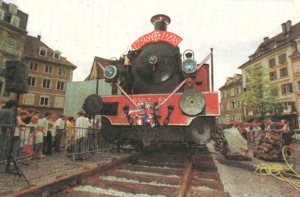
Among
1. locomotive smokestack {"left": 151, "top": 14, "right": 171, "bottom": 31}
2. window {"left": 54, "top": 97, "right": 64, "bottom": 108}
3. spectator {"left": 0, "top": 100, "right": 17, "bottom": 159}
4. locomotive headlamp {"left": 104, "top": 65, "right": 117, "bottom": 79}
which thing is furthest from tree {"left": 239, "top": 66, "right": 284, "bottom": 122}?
window {"left": 54, "top": 97, "right": 64, "bottom": 108}

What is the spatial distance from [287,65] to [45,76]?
34686 mm

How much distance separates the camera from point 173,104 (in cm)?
400

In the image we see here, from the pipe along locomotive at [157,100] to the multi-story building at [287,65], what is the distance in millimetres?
18745

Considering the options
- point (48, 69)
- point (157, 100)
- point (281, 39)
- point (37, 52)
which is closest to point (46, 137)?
point (157, 100)

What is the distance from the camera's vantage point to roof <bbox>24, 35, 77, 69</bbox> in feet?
92.2

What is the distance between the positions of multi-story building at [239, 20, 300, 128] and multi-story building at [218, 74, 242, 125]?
22.4ft

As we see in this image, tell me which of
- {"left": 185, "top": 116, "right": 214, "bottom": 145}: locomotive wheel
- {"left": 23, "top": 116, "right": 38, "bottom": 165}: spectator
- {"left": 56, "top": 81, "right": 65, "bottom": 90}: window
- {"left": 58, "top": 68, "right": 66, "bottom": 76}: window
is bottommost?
{"left": 23, "top": 116, "right": 38, "bottom": 165}: spectator

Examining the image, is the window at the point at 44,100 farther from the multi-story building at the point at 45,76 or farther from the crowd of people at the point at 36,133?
the crowd of people at the point at 36,133

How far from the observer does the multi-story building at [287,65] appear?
72.2 ft

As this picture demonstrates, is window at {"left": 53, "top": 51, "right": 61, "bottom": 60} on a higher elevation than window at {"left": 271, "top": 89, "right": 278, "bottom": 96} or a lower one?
higher

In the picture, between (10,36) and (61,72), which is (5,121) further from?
(61,72)

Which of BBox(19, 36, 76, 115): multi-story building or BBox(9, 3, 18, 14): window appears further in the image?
BBox(19, 36, 76, 115): multi-story building

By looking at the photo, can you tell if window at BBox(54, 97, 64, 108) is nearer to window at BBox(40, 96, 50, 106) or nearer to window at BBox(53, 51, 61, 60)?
window at BBox(40, 96, 50, 106)

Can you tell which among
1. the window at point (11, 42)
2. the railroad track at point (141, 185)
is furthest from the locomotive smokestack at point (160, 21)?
the window at point (11, 42)
